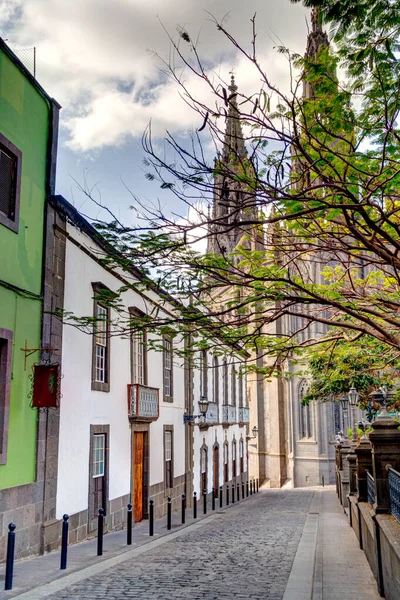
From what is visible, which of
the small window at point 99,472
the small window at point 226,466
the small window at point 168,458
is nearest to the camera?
the small window at point 99,472

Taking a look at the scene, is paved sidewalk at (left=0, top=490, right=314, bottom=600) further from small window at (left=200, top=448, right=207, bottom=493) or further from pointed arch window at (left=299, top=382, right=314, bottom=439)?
pointed arch window at (left=299, top=382, right=314, bottom=439)

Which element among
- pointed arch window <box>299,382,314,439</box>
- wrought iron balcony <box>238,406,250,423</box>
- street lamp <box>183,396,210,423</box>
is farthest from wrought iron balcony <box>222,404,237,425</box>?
pointed arch window <box>299,382,314,439</box>

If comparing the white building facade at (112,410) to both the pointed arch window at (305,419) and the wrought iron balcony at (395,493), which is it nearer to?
the wrought iron balcony at (395,493)

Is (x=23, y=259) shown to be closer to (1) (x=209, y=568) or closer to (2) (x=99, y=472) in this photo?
(2) (x=99, y=472)

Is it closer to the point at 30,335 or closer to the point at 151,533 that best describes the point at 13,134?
the point at 30,335

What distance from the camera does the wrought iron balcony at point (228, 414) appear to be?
30078 mm

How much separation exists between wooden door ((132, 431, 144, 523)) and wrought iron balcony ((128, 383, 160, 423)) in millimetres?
657

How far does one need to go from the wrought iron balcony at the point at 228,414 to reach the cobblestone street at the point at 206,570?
1514 centimetres

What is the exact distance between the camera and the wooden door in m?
16.8

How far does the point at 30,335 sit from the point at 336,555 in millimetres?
7026

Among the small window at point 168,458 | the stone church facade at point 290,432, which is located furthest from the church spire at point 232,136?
the stone church facade at point 290,432

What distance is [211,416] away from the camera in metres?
26.2

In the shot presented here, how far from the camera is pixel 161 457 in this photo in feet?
63.2

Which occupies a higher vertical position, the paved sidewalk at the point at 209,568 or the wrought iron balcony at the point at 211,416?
the wrought iron balcony at the point at 211,416
